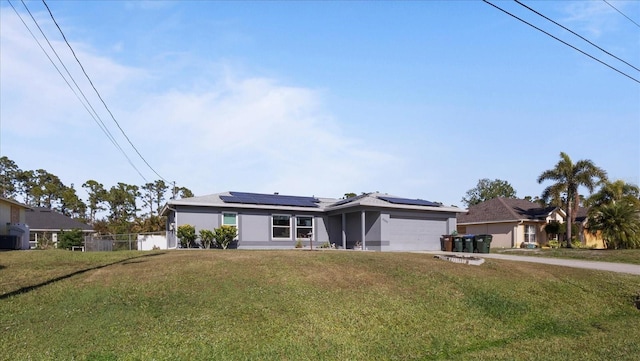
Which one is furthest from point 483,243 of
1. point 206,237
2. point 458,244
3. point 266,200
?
point 206,237

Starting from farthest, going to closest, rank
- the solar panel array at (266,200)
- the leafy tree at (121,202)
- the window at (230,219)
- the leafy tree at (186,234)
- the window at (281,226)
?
the leafy tree at (121,202)
the window at (281,226)
the solar panel array at (266,200)
the window at (230,219)
the leafy tree at (186,234)

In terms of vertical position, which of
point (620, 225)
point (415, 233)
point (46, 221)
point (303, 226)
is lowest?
point (415, 233)

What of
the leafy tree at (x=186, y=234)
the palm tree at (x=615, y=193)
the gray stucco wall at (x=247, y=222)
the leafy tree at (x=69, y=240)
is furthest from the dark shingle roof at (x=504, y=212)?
the leafy tree at (x=69, y=240)

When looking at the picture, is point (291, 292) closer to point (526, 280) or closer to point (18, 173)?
point (526, 280)

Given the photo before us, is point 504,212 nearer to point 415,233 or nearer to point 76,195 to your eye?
point 415,233

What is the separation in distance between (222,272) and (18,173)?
7497 centimetres

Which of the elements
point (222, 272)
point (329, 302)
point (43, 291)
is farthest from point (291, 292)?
point (43, 291)

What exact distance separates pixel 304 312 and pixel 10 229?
25.6m

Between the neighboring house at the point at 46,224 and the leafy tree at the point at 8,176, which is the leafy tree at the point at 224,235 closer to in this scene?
the neighboring house at the point at 46,224

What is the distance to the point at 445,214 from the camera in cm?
3222

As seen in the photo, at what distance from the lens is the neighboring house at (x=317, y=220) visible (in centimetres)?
2720

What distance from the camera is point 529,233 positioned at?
39406 millimetres

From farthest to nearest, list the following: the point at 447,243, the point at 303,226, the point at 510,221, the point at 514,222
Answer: the point at 510,221
the point at 514,222
the point at 447,243
the point at 303,226

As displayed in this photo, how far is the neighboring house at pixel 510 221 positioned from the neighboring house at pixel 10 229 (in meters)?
33.5
